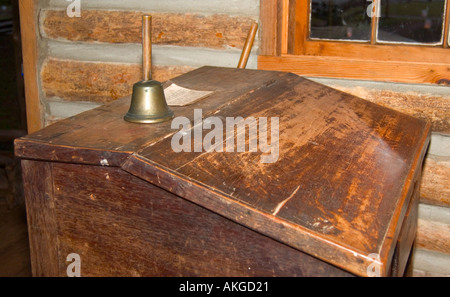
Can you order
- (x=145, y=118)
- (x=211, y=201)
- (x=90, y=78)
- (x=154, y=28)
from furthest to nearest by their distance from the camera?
(x=90, y=78), (x=154, y=28), (x=145, y=118), (x=211, y=201)

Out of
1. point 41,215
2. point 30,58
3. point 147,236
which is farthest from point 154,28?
point 147,236

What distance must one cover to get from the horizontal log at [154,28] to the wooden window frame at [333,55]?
14 centimetres

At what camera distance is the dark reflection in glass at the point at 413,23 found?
2586 mm

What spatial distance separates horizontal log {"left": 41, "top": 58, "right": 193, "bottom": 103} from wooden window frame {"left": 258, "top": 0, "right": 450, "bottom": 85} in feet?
1.95

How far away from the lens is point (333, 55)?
8.85 ft

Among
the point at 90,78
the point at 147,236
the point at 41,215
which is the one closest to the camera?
the point at 147,236

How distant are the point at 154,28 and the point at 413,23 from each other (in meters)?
1.35

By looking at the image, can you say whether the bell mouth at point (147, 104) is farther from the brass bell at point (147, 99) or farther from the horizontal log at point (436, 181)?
the horizontal log at point (436, 181)

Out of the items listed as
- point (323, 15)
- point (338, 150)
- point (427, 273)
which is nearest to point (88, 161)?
point (338, 150)

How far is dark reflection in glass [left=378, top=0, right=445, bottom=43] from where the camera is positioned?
2586 millimetres

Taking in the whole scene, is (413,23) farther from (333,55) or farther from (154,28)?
(154,28)

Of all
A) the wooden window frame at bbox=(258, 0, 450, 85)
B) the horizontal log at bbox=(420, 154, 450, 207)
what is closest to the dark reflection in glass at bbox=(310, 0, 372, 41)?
the wooden window frame at bbox=(258, 0, 450, 85)

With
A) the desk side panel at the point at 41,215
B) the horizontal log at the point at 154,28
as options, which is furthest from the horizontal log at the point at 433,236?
the desk side panel at the point at 41,215

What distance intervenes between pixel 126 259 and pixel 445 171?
1.68 m
